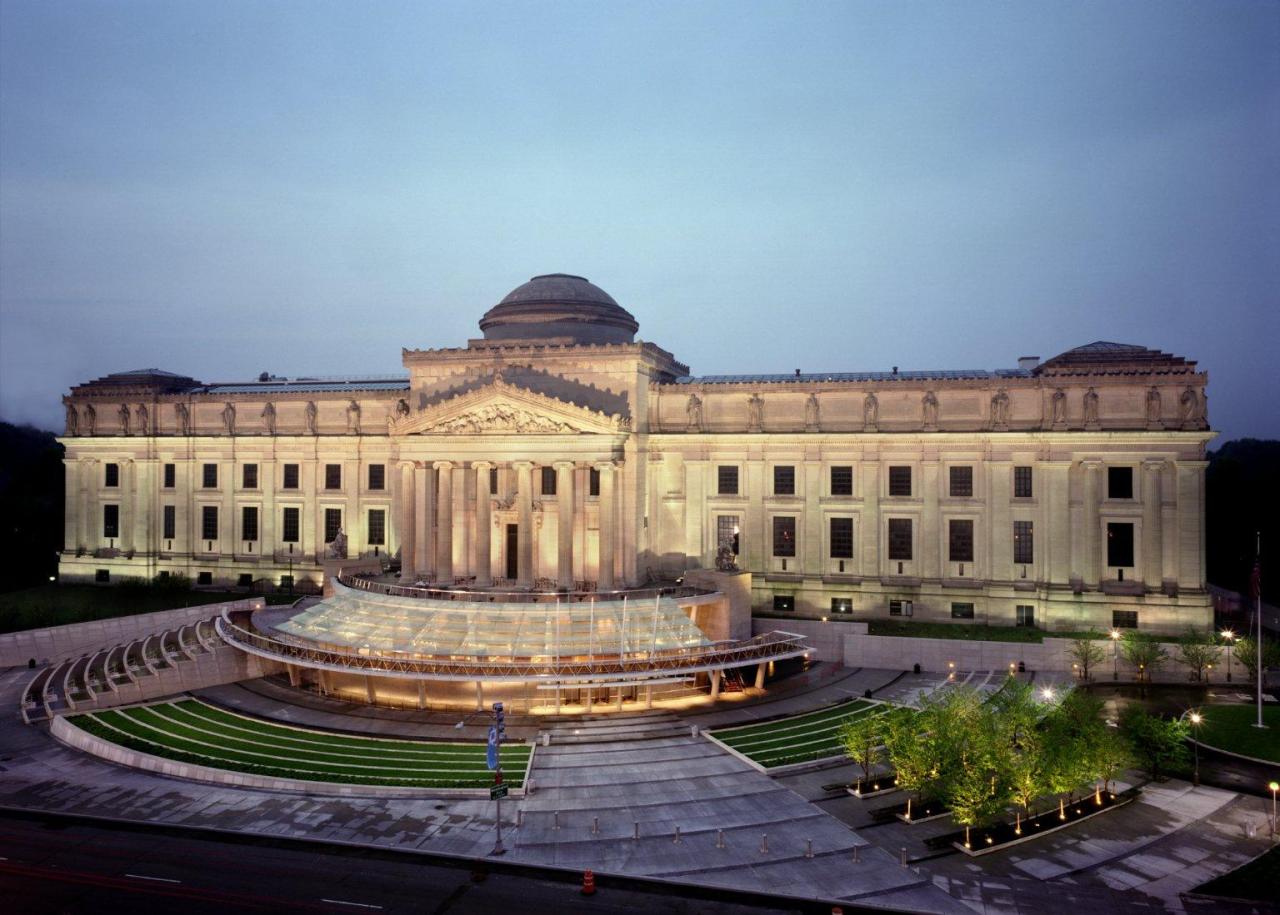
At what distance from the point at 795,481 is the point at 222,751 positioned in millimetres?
46791

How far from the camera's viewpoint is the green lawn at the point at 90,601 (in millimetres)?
65562

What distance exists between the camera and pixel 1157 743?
39.1 m

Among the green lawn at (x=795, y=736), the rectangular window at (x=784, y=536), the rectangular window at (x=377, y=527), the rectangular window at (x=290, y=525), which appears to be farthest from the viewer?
the rectangular window at (x=290, y=525)

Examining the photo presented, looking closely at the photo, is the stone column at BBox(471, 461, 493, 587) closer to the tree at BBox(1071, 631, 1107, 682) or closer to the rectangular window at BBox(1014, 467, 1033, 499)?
the rectangular window at BBox(1014, 467, 1033, 499)

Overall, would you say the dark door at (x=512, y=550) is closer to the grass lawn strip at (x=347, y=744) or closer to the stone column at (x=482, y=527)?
the stone column at (x=482, y=527)

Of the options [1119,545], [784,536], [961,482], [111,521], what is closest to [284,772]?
[784,536]

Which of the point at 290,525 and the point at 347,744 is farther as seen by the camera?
the point at 290,525

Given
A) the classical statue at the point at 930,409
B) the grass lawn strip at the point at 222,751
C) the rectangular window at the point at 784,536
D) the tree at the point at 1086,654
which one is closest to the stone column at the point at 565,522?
the rectangular window at the point at 784,536

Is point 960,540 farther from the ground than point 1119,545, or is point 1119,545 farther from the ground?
point 960,540

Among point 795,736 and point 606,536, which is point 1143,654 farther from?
point 606,536

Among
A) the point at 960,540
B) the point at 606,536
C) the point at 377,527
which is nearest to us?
the point at 606,536

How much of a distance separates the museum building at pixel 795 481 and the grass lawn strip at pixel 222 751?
1559 centimetres

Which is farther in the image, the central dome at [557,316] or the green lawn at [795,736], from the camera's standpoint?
the central dome at [557,316]

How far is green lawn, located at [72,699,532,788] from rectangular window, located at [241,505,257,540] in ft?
111
